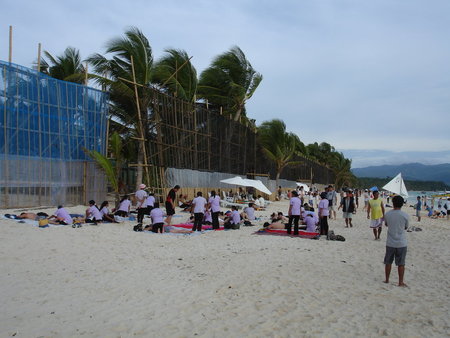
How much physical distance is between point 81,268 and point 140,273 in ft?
3.33

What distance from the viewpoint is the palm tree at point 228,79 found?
1120 inches

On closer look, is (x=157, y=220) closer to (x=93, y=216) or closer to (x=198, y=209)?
(x=198, y=209)

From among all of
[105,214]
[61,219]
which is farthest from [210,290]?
[105,214]

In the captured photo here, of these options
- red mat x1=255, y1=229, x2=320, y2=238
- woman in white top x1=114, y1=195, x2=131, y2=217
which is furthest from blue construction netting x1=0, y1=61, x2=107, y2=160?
red mat x1=255, y1=229, x2=320, y2=238

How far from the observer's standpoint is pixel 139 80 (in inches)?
795

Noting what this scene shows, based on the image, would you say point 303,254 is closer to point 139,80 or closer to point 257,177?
point 139,80

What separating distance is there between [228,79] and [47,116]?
1530 cm

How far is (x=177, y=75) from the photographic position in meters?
24.3

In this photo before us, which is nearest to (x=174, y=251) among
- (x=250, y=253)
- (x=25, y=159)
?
(x=250, y=253)

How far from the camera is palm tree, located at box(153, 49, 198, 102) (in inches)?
909

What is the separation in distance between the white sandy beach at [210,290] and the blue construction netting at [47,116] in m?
6.12

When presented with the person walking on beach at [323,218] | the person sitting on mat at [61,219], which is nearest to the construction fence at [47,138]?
the person sitting on mat at [61,219]

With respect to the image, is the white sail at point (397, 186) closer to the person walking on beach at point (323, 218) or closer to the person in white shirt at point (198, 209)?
the person walking on beach at point (323, 218)

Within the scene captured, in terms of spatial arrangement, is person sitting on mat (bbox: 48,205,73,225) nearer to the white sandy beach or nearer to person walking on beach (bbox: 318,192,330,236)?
the white sandy beach
